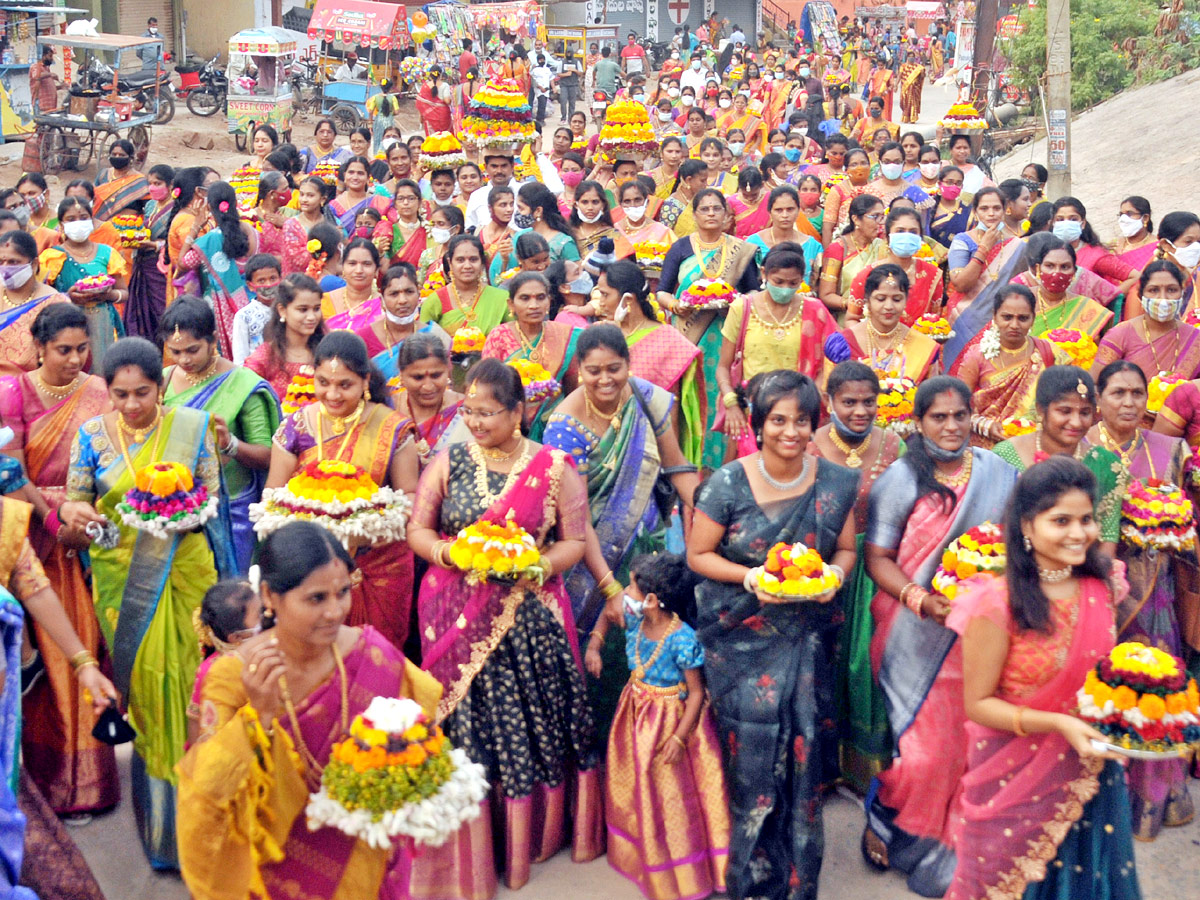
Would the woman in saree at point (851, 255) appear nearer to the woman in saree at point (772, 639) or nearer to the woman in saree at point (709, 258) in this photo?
the woman in saree at point (709, 258)

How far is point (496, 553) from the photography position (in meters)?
3.87

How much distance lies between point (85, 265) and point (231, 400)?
3.95 metres

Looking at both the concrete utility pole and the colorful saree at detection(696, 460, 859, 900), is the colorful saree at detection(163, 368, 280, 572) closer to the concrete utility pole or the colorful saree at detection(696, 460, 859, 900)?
the colorful saree at detection(696, 460, 859, 900)

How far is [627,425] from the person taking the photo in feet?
16.0

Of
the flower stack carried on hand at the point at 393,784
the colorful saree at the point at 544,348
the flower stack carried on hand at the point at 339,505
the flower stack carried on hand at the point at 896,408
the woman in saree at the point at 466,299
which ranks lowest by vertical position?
the flower stack carried on hand at the point at 393,784

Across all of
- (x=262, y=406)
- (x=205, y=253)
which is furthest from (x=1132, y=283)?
(x=205, y=253)

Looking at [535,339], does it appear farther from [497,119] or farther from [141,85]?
[141,85]

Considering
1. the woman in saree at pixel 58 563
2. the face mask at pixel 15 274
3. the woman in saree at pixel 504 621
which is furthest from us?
the face mask at pixel 15 274

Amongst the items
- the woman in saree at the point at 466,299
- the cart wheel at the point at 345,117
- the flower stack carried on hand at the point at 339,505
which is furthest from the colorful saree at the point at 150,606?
the cart wheel at the point at 345,117

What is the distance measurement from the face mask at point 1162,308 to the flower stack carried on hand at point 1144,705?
11.6 feet

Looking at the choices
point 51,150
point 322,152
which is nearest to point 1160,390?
point 322,152

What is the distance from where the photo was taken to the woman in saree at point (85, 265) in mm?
7895

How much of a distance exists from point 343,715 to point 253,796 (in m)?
0.30

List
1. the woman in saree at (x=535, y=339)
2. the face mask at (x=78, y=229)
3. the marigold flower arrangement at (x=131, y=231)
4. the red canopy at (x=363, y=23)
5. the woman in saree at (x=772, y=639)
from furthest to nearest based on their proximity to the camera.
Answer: the red canopy at (x=363, y=23) → the marigold flower arrangement at (x=131, y=231) → the face mask at (x=78, y=229) → the woman in saree at (x=535, y=339) → the woman in saree at (x=772, y=639)
